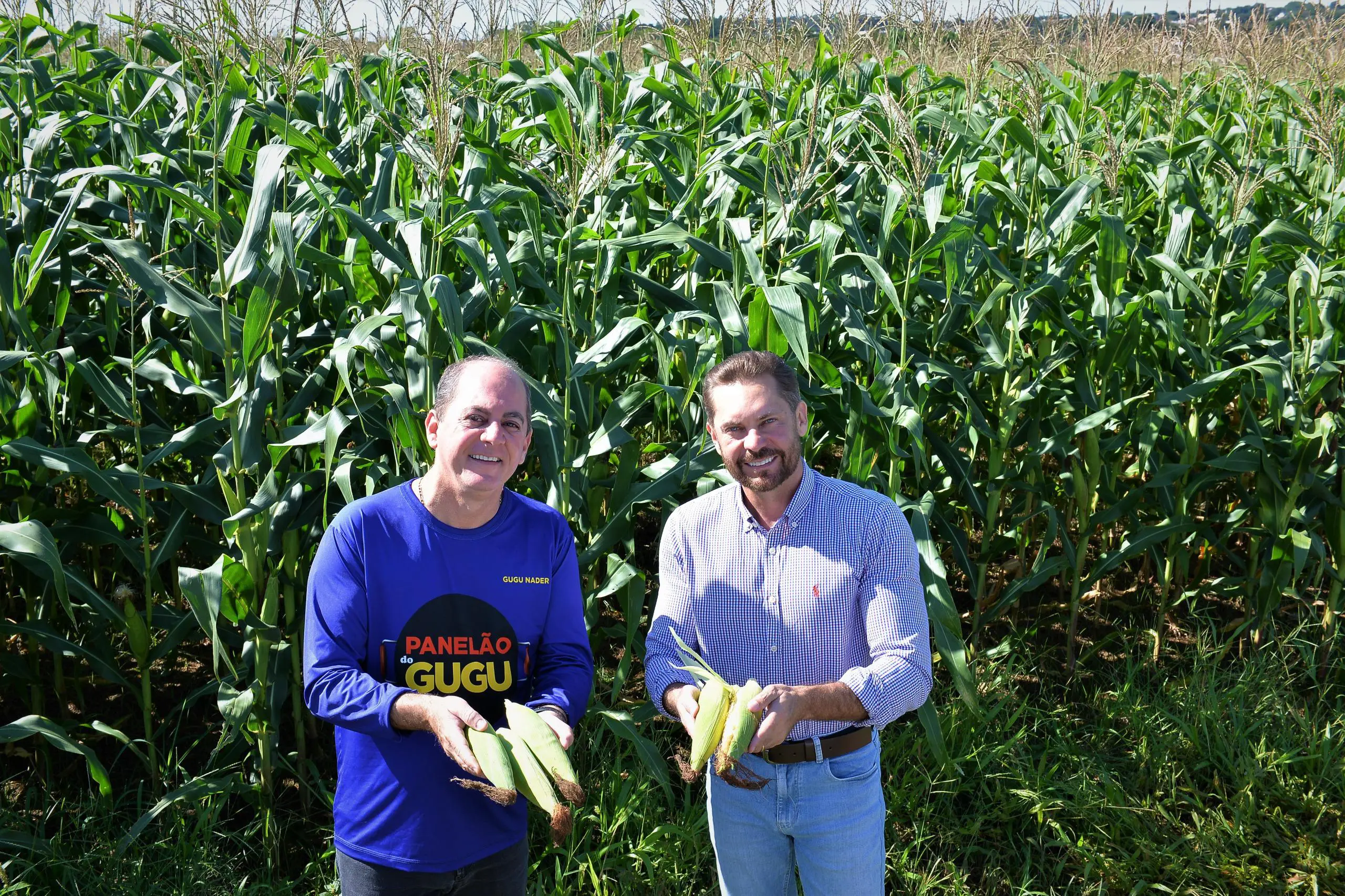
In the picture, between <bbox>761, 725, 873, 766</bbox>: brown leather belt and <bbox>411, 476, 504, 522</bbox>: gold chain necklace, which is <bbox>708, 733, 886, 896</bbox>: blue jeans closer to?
<bbox>761, 725, 873, 766</bbox>: brown leather belt

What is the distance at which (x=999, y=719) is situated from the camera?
4.12 meters

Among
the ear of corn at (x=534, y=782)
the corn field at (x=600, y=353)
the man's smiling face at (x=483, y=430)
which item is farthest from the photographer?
the corn field at (x=600, y=353)

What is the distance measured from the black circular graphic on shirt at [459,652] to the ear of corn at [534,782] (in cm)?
20

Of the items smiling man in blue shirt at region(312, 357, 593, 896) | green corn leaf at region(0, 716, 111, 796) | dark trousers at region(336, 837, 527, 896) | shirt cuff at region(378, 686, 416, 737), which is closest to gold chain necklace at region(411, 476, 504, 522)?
smiling man in blue shirt at region(312, 357, 593, 896)

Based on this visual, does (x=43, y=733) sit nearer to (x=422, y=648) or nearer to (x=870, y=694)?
(x=422, y=648)

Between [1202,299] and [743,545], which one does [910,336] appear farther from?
[743,545]

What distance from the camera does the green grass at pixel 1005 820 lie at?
3.41 meters

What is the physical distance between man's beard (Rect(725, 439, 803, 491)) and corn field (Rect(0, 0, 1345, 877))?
817mm

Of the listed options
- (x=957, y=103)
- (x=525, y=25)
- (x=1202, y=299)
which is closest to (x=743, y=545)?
(x=1202, y=299)

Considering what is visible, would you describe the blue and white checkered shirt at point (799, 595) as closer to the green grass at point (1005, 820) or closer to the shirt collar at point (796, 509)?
the shirt collar at point (796, 509)

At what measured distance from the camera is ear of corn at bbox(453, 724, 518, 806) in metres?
2.10

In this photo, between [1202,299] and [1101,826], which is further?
[1202,299]

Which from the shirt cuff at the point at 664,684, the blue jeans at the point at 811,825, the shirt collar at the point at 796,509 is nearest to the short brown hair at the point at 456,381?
the shirt collar at the point at 796,509

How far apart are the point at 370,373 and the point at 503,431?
1.22m
